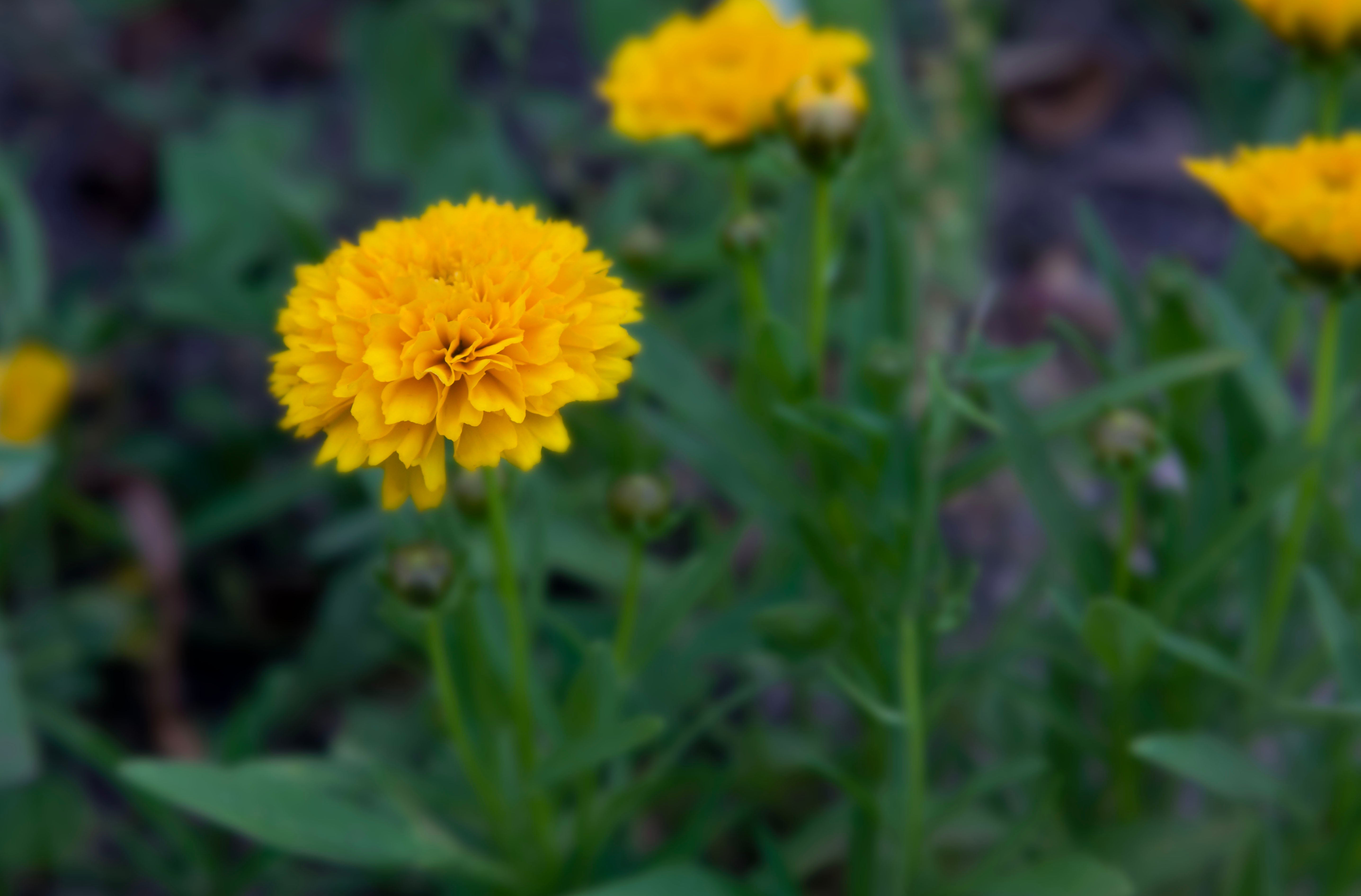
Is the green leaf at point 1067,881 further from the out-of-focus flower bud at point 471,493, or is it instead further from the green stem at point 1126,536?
the out-of-focus flower bud at point 471,493

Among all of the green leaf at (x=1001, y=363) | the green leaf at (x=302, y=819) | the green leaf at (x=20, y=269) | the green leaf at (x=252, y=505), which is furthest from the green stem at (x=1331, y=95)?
the green leaf at (x=20, y=269)

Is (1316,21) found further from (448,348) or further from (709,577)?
(448,348)

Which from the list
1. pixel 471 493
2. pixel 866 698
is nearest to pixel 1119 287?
pixel 866 698

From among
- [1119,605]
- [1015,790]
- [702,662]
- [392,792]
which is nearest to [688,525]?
[702,662]

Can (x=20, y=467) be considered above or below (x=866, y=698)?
above

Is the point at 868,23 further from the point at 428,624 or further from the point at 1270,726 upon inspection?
the point at 428,624
